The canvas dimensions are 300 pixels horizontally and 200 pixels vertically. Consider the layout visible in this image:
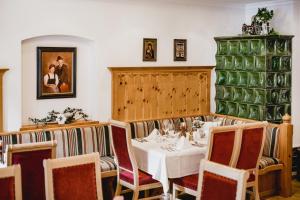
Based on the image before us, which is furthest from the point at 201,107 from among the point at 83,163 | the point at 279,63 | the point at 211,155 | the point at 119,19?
the point at 83,163

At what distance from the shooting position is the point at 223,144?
4785mm

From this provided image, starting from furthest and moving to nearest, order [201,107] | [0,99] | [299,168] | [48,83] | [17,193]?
1. [201,107]
2. [299,168]
3. [48,83]
4. [0,99]
5. [17,193]

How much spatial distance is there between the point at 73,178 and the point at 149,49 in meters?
3.73

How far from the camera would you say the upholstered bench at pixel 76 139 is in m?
5.11

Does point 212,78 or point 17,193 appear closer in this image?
point 17,193

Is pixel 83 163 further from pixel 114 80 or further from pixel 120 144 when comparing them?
pixel 114 80

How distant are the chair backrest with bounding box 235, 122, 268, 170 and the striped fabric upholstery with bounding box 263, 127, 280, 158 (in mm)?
711

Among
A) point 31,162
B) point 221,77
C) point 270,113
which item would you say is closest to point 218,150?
point 31,162

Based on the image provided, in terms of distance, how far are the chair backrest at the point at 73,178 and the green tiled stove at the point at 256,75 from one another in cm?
404

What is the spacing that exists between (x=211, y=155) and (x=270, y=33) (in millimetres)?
2708

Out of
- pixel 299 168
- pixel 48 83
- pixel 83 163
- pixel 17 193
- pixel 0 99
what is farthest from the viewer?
pixel 299 168

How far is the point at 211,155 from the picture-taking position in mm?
4684

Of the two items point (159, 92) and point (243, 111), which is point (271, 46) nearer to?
point (243, 111)

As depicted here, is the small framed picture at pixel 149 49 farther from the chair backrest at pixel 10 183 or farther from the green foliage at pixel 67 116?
the chair backrest at pixel 10 183
